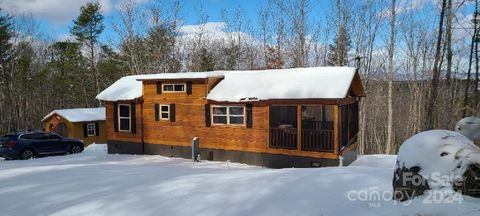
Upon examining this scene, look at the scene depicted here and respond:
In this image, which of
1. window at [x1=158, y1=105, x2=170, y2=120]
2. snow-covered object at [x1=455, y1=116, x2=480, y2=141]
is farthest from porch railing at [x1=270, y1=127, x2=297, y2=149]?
snow-covered object at [x1=455, y1=116, x2=480, y2=141]

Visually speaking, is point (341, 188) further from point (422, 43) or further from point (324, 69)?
point (422, 43)

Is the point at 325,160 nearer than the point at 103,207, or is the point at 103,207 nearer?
the point at 103,207

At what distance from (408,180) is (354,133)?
38.3 ft

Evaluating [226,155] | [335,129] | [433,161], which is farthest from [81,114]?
[433,161]

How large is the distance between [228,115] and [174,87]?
3.14 meters

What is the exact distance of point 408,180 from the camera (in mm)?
5219

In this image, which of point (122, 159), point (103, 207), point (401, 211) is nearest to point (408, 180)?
point (401, 211)

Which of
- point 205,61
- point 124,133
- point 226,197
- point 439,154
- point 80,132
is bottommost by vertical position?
point 80,132

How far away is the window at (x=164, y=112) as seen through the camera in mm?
17312

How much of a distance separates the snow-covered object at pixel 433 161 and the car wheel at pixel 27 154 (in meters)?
17.9

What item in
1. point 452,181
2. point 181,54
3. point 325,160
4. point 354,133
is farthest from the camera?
point 181,54

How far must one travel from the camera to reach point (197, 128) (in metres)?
16.5

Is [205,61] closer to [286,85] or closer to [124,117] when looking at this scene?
[124,117]

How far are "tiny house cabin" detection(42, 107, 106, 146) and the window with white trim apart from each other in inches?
573
